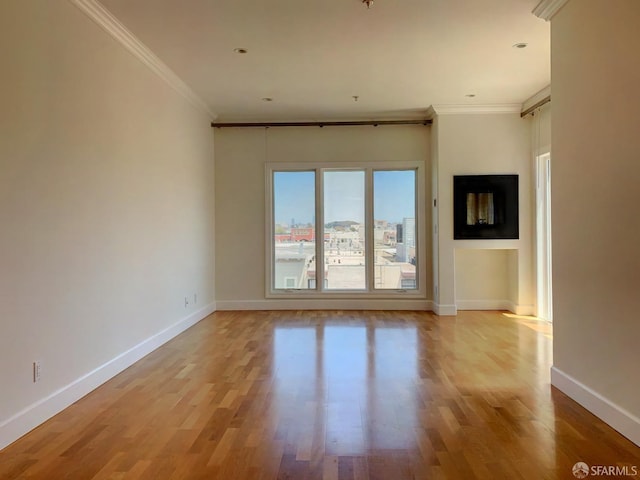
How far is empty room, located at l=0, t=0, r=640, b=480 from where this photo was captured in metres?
2.30

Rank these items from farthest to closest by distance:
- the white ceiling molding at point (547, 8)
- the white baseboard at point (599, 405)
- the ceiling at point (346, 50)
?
the ceiling at point (346, 50) → the white ceiling molding at point (547, 8) → the white baseboard at point (599, 405)

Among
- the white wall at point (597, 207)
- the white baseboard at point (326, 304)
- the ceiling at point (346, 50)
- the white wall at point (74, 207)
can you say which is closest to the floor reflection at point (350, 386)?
the white wall at point (597, 207)

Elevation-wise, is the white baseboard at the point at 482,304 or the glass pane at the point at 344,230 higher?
the glass pane at the point at 344,230

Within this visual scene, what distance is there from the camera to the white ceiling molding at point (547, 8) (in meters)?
2.98

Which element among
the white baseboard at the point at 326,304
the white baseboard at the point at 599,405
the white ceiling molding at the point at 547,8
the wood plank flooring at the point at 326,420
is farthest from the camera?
the white baseboard at the point at 326,304

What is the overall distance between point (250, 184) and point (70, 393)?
3.97 meters

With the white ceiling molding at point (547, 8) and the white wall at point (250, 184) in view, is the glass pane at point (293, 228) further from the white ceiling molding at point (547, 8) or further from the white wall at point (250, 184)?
the white ceiling molding at point (547, 8)

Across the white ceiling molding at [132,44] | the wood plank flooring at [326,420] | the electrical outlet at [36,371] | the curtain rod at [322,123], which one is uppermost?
the white ceiling molding at [132,44]

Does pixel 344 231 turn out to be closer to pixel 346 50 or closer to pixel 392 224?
pixel 392 224

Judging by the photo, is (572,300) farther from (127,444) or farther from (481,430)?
(127,444)

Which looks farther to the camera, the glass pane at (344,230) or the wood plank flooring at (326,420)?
the glass pane at (344,230)

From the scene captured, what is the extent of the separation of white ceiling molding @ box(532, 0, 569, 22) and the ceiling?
0.23 ft

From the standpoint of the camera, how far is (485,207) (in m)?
5.77

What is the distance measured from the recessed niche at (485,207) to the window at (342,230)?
0.67 m
